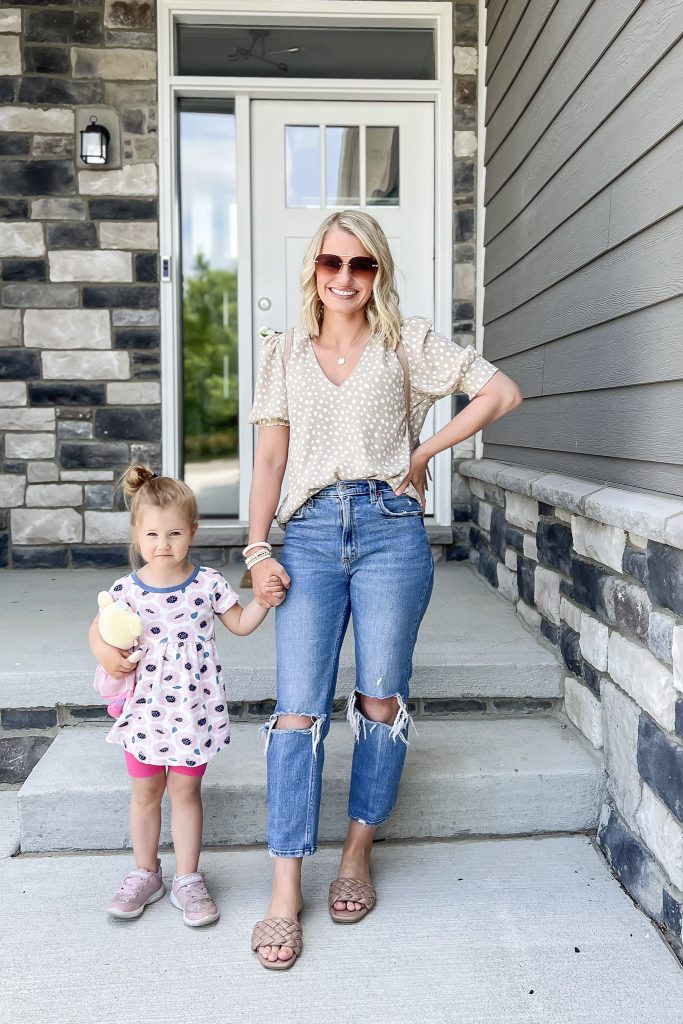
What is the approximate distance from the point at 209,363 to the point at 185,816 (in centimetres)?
469

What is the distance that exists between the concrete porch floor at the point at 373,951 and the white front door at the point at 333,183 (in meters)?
2.49

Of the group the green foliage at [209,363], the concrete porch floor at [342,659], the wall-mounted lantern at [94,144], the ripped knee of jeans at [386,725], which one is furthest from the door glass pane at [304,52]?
the ripped knee of jeans at [386,725]

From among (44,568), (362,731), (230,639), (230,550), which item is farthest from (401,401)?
(44,568)

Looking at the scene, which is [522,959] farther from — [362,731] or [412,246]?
[412,246]

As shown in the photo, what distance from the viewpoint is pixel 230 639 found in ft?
9.18

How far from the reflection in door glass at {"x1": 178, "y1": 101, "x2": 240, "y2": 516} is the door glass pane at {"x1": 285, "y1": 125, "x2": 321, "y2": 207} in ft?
4.65

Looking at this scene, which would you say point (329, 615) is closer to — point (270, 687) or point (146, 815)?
point (146, 815)

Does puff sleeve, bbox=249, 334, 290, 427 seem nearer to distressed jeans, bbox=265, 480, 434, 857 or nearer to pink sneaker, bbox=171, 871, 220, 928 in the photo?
distressed jeans, bbox=265, 480, 434, 857

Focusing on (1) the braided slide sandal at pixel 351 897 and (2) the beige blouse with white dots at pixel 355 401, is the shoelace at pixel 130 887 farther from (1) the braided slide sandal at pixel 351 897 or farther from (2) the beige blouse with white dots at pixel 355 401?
(2) the beige blouse with white dots at pixel 355 401

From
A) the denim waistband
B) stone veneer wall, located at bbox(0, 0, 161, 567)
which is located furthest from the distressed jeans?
stone veneer wall, located at bbox(0, 0, 161, 567)

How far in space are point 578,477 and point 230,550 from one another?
6.22ft

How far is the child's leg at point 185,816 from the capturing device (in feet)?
6.21

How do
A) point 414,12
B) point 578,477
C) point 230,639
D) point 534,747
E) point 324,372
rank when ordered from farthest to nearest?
point 414,12, point 230,639, point 578,477, point 534,747, point 324,372

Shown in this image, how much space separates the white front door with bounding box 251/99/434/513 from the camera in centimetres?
402
